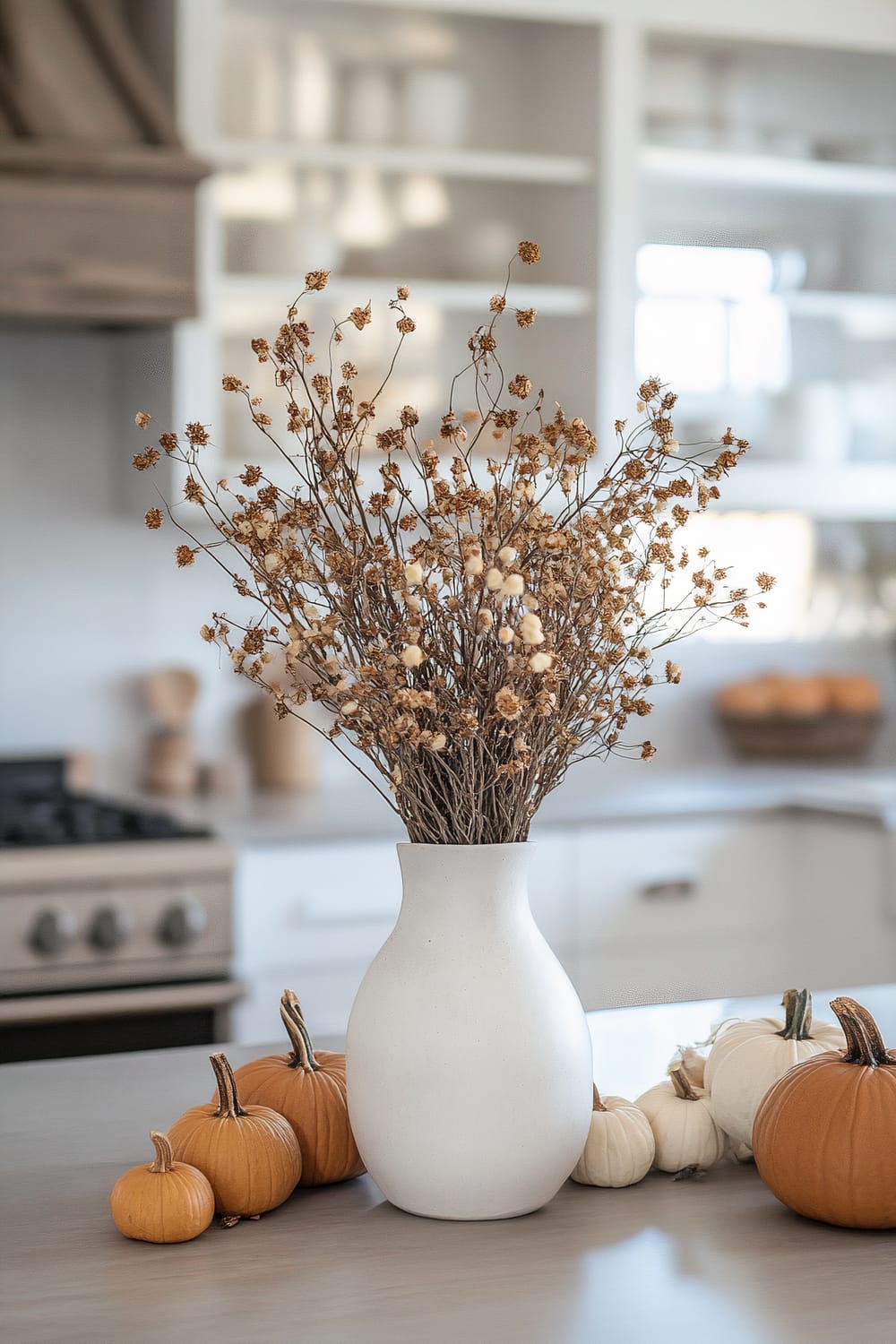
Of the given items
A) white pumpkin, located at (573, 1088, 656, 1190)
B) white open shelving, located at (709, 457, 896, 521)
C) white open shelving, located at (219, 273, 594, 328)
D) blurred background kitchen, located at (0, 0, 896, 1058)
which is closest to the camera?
white pumpkin, located at (573, 1088, 656, 1190)

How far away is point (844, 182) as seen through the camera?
129 inches

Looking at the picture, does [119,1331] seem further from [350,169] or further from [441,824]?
[350,169]

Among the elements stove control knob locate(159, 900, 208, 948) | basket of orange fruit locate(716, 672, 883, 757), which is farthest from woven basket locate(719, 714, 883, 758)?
stove control knob locate(159, 900, 208, 948)

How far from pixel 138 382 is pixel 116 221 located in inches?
16.2

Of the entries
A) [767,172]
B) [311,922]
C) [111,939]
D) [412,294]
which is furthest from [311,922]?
[767,172]

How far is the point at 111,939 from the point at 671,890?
1043 mm

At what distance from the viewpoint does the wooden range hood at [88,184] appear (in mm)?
2555

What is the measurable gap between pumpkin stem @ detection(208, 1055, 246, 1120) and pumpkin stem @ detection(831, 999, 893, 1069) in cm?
36

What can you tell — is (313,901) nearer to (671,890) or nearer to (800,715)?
(671,890)

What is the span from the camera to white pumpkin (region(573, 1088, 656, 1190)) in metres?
1.01

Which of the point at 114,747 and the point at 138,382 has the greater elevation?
the point at 138,382

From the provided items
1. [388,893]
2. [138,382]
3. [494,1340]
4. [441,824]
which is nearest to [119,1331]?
[494,1340]

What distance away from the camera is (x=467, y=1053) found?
0.92 m

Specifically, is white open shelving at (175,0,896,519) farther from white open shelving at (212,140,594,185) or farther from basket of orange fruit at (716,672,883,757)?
basket of orange fruit at (716,672,883,757)
